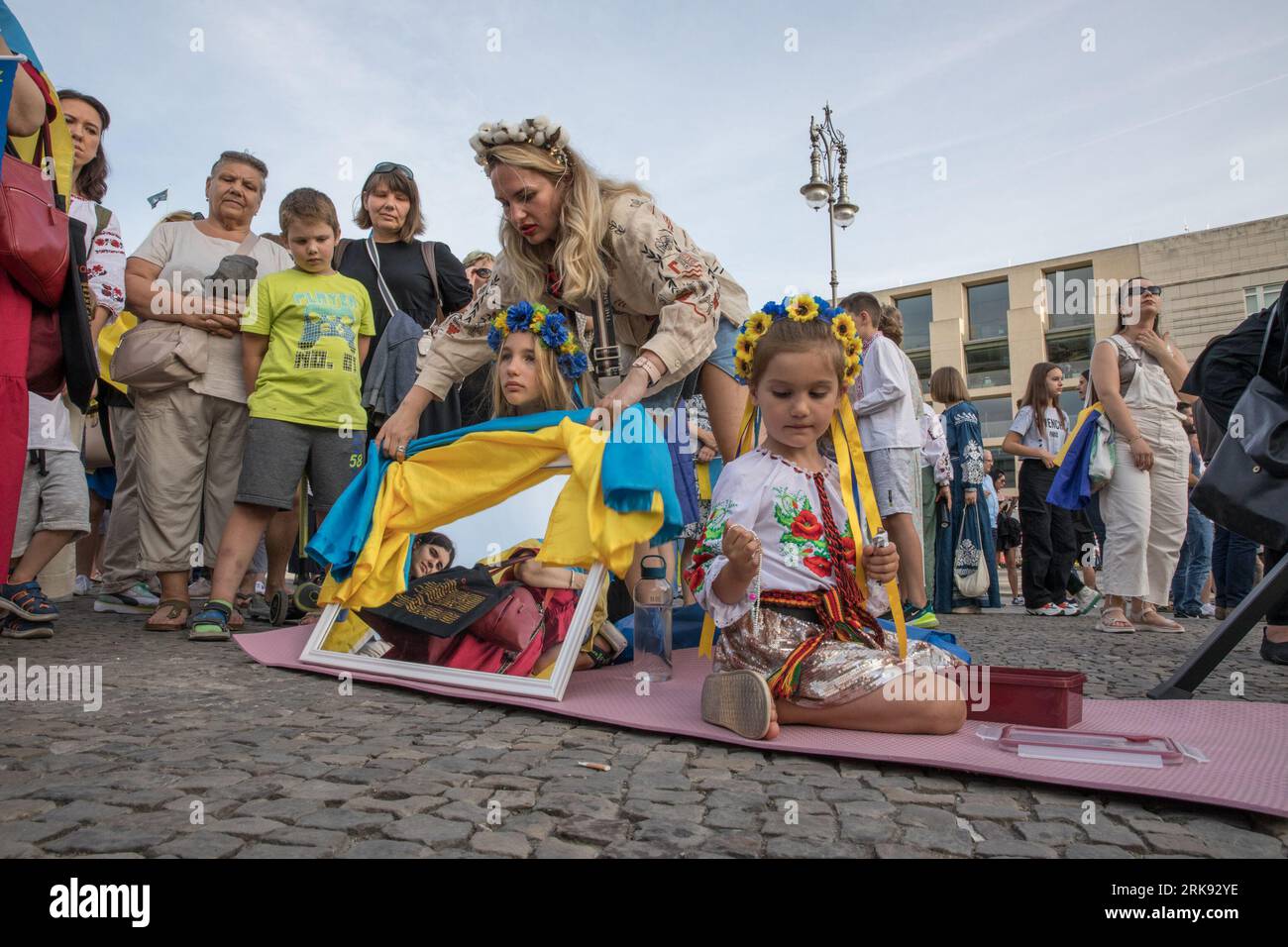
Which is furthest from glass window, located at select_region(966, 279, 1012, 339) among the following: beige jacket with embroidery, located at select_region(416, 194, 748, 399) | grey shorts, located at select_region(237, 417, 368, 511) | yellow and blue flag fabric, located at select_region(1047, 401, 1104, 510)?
beige jacket with embroidery, located at select_region(416, 194, 748, 399)

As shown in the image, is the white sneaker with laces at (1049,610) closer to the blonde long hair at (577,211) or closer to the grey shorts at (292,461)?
the blonde long hair at (577,211)

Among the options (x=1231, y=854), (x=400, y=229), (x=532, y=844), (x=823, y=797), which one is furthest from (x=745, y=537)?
(x=400, y=229)

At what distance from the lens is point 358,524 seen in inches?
140

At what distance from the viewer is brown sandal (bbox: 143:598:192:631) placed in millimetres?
4535

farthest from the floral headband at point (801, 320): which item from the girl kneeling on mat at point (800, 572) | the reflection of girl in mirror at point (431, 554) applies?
the reflection of girl in mirror at point (431, 554)

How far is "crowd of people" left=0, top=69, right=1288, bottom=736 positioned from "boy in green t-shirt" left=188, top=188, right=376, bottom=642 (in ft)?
0.04

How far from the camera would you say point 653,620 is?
138 inches

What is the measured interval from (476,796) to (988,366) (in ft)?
136

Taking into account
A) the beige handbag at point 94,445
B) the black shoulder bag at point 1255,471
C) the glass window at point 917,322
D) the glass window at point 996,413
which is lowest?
the black shoulder bag at point 1255,471

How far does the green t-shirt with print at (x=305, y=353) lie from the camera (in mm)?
4605

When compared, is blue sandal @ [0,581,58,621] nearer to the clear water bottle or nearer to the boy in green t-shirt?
the boy in green t-shirt

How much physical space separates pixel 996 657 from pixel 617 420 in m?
2.58

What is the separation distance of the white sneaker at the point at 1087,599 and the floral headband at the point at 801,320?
578 centimetres

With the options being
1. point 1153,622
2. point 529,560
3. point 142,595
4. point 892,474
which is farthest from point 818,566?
point 142,595
